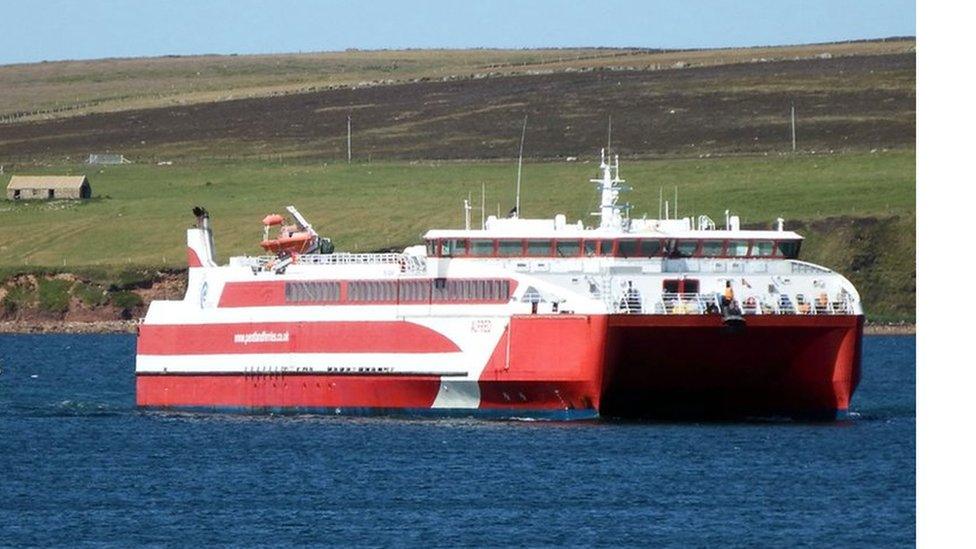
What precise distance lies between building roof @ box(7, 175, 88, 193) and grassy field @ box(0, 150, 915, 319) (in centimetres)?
162

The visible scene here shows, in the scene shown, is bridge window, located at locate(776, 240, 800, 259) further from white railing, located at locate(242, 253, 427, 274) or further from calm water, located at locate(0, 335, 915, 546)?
white railing, located at locate(242, 253, 427, 274)

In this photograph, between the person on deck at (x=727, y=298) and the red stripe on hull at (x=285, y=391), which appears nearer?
the person on deck at (x=727, y=298)

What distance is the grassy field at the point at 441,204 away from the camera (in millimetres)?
86438

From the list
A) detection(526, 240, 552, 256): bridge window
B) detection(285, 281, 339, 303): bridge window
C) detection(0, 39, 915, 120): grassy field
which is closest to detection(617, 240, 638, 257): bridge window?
detection(526, 240, 552, 256): bridge window

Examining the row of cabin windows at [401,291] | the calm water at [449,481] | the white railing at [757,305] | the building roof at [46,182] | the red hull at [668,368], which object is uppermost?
the building roof at [46,182]

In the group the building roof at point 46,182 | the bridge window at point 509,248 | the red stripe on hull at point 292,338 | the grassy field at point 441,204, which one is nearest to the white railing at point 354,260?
the red stripe on hull at point 292,338

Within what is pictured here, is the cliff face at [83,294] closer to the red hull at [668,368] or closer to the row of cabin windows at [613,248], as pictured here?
the row of cabin windows at [613,248]

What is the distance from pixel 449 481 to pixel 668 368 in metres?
9.40

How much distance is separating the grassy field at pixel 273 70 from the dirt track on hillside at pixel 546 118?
6748mm

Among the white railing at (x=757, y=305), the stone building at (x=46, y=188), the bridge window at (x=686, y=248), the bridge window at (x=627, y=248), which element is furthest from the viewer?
the stone building at (x=46, y=188)

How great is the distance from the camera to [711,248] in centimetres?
3959

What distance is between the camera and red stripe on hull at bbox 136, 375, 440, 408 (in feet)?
132

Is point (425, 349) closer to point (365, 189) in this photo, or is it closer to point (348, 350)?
point (348, 350)

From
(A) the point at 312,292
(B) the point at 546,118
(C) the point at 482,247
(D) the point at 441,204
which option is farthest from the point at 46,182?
(C) the point at 482,247
